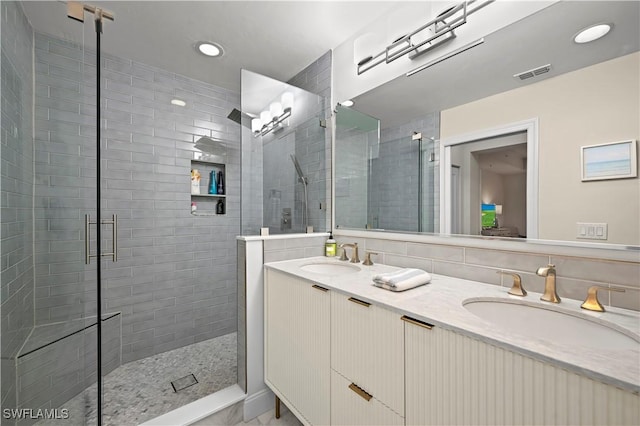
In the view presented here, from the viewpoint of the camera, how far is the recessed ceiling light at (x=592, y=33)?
960 millimetres

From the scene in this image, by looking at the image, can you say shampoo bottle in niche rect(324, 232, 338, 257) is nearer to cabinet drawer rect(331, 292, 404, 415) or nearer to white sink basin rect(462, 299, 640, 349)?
cabinet drawer rect(331, 292, 404, 415)

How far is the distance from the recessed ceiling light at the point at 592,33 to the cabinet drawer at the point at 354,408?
154 cm

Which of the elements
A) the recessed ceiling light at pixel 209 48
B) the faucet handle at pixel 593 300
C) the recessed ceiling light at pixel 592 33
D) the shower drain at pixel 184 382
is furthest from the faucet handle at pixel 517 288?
the recessed ceiling light at pixel 209 48

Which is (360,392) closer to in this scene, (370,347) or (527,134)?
(370,347)

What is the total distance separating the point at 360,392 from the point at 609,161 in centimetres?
123

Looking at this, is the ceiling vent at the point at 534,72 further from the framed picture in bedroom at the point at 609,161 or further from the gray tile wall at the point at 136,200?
the gray tile wall at the point at 136,200

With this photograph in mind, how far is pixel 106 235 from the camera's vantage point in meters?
2.05

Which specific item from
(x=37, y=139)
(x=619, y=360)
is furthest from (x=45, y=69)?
(x=619, y=360)

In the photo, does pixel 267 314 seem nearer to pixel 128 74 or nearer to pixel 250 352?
pixel 250 352

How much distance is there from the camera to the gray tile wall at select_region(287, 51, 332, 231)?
2.13m

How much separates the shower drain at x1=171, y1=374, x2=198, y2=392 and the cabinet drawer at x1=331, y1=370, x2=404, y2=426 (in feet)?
4.18

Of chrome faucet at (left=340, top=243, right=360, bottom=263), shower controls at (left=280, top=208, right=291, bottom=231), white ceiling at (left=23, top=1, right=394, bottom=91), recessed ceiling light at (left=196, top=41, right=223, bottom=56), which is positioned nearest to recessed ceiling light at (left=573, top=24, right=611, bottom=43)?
white ceiling at (left=23, top=1, right=394, bottom=91)

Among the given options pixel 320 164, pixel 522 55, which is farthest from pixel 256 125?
pixel 522 55

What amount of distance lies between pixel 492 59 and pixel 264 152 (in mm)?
1410
